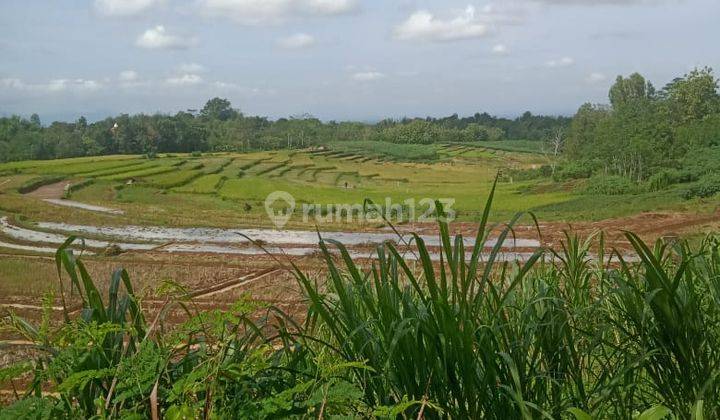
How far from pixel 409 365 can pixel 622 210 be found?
27.0 metres

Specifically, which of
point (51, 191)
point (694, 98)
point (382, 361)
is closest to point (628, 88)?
point (694, 98)

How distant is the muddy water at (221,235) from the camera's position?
2242 cm

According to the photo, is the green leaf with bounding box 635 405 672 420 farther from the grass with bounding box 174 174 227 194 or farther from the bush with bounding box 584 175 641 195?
the grass with bounding box 174 174 227 194

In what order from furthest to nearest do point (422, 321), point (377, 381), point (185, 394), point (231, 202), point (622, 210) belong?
point (231, 202) < point (622, 210) < point (377, 381) < point (422, 321) < point (185, 394)

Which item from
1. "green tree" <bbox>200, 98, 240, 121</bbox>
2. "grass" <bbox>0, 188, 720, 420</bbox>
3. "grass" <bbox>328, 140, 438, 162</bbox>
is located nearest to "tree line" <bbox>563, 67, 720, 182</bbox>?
"grass" <bbox>328, 140, 438, 162</bbox>

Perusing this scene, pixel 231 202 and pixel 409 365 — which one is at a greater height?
pixel 409 365

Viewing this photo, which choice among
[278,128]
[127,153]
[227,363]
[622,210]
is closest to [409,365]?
[227,363]

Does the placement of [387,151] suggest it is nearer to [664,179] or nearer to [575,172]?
[575,172]

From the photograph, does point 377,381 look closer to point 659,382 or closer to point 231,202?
point 659,382

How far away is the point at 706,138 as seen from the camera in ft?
119

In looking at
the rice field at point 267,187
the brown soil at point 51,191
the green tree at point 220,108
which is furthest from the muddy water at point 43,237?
the green tree at point 220,108

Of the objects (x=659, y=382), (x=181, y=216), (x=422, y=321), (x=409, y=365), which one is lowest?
(x=181, y=216)

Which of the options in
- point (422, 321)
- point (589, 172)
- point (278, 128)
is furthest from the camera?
point (278, 128)

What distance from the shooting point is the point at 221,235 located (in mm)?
23891
